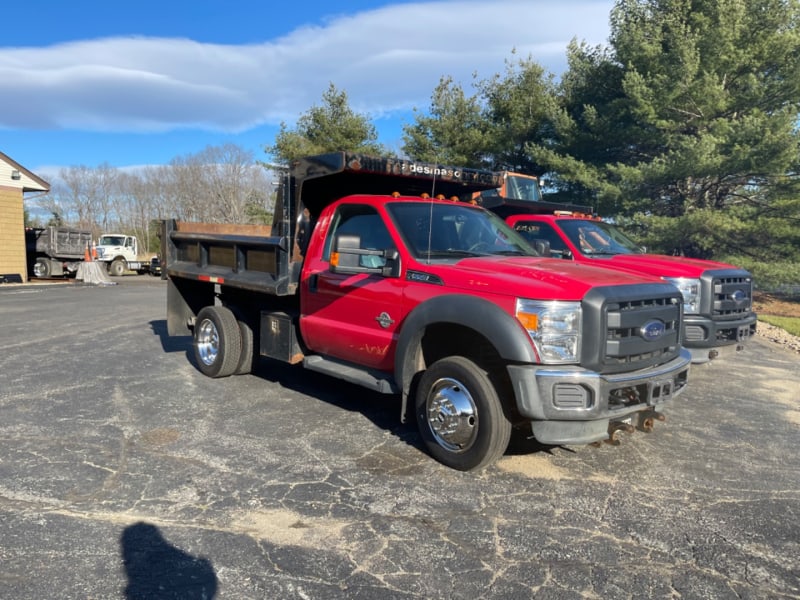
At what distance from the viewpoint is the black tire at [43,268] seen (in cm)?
2542

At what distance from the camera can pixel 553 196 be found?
2327cm

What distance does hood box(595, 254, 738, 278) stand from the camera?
24.0 ft

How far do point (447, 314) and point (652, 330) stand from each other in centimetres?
150

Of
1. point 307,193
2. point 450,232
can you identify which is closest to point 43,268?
point 307,193

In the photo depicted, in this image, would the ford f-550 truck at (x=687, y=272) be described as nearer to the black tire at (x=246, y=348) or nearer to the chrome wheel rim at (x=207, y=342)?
the black tire at (x=246, y=348)

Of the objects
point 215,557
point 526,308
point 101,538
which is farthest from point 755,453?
point 101,538

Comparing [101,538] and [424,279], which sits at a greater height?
[424,279]

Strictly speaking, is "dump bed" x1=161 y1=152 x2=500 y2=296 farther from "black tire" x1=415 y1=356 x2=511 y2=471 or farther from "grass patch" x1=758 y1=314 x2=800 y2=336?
"grass patch" x1=758 y1=314 x2=800 y2=336

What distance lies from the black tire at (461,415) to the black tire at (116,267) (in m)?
28.0

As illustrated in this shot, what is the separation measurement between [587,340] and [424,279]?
1347mm

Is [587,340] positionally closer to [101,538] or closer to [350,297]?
[350,297]

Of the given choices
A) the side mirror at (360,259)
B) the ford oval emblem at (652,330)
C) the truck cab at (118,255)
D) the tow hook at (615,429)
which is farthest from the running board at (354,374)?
the truck cab at (118,255)

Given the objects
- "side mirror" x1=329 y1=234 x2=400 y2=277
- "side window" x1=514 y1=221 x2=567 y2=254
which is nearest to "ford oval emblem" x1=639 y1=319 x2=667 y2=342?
"side mirror" x1=329 y1=234 x2=400 y2=277

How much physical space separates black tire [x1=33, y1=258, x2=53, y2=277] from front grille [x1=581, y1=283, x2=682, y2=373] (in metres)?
26.6
